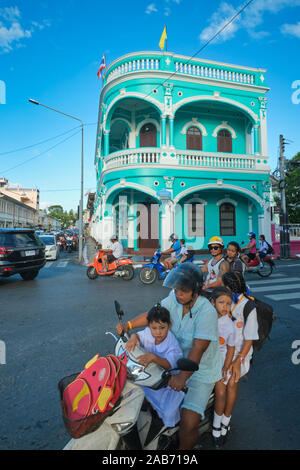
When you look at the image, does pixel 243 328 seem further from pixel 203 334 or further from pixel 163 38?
pixel 163 38

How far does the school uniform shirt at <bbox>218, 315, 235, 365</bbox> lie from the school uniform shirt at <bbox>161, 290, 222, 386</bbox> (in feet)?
0.80

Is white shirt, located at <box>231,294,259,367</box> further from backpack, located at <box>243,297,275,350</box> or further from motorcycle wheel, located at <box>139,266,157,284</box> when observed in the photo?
motorcycle wheel, located at <box>139,266,157,284</box>

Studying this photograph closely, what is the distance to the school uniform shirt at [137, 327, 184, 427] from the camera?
1865 millimetres

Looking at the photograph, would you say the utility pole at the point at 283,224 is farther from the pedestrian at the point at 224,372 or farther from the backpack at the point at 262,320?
the pedestrian at the point at 224,372

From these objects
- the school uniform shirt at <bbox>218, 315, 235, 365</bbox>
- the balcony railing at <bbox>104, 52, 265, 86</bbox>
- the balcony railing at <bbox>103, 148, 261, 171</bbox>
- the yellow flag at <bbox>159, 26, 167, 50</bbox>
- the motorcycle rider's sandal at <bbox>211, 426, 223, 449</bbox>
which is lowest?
the motorcycle rider's sandal at <bbox>211, 426, 223, 449</bbox>

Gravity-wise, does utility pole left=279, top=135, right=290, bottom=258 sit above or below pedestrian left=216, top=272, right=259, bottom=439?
above

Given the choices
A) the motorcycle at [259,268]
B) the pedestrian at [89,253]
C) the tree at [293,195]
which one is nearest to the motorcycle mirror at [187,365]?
the motorcycle at [259,268]

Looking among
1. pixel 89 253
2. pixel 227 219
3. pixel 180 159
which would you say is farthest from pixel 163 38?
pixel 89 253

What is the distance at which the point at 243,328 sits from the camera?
7.75 feet

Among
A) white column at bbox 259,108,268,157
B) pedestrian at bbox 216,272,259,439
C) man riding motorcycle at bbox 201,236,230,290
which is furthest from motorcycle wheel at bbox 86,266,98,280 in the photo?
white column at bbox 259,108,268,157

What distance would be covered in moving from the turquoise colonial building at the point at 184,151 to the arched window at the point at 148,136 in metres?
0.06

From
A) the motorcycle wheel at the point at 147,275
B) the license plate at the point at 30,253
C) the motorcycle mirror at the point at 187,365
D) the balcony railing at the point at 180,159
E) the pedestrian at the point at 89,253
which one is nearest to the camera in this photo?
the motorcycle mirror at the point at 187,365

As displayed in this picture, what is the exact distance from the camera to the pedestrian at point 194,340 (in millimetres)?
1868
